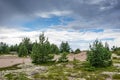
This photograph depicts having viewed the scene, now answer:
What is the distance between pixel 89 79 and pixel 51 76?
28.4 ft

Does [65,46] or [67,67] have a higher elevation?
[65,46]

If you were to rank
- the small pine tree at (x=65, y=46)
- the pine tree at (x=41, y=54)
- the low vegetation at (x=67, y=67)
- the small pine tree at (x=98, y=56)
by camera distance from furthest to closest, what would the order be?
the small pine tree at (x=65, y=46) → the pine tree at (x=41, y=54) → the small pine tree at (x=98, y=56) → the low vegetation at (x=67, y=67)

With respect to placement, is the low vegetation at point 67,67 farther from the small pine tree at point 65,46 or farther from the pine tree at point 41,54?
the small pine tree at point 65,46

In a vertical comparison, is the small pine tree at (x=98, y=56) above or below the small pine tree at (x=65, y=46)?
below

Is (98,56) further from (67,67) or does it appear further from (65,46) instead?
(65,46)

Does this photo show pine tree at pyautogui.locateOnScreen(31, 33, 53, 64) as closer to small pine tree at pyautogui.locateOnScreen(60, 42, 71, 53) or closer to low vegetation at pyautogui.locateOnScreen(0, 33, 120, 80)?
low vegetation at pyautogui.locateOnScreen(0, 33, 120, 80)

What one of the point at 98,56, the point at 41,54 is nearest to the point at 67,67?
the point at 98,56

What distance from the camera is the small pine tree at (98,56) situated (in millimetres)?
63941

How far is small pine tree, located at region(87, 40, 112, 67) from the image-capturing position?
63941mm

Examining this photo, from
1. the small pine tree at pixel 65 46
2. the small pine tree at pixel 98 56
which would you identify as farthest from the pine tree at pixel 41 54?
the small pine tree at pixel 65 46

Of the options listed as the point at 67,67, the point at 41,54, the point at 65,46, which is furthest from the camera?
the point at 65,46

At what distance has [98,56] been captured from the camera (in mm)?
64250

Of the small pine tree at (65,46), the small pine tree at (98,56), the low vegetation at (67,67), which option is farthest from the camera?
the small pine tree at (65,46)

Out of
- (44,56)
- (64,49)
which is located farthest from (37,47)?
(64,49)
